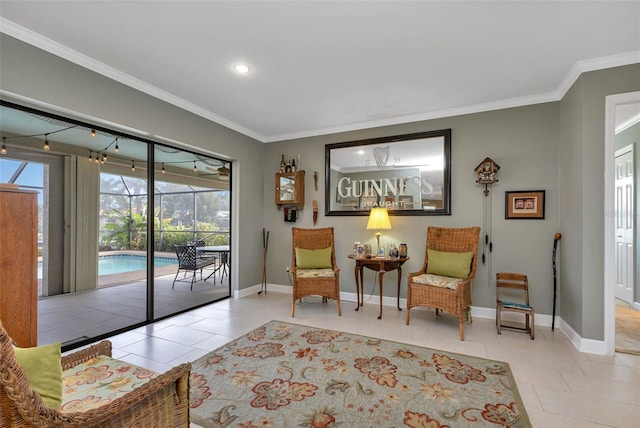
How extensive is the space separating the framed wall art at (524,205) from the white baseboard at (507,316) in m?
1.17

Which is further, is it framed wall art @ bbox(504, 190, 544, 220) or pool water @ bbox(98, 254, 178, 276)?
framed wall art @ bbox(504, 190, 544, 220)

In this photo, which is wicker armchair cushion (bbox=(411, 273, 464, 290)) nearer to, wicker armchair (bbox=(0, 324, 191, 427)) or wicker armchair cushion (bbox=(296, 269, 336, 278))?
wicker armchair cushion (bbox=(296, 269, 336, 278))

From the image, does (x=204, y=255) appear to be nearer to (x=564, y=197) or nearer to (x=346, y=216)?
(x=346, y=216)

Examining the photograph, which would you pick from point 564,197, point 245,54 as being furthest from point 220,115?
point 564,197

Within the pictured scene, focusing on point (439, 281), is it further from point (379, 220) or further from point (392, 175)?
point (392, 175)

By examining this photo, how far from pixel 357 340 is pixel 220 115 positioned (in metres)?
3.39

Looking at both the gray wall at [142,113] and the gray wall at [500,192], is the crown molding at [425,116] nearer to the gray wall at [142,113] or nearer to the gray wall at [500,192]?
the gray wall at [500,192]

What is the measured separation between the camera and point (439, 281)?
3234 mm

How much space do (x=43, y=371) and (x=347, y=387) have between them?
179 centimetres

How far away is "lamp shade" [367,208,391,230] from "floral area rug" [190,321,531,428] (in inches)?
59.8

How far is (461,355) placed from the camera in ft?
8.62

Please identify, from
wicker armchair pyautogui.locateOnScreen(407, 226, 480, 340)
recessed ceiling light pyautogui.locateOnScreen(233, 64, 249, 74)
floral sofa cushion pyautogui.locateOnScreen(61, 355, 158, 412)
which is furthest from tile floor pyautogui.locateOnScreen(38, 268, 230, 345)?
wicker armchair pyautogui.locateOnScreen(407, 226, 480, 340)

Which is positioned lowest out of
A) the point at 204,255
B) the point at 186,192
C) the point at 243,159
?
the point at 204,255

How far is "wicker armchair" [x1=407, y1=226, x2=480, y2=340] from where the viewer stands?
308cm
